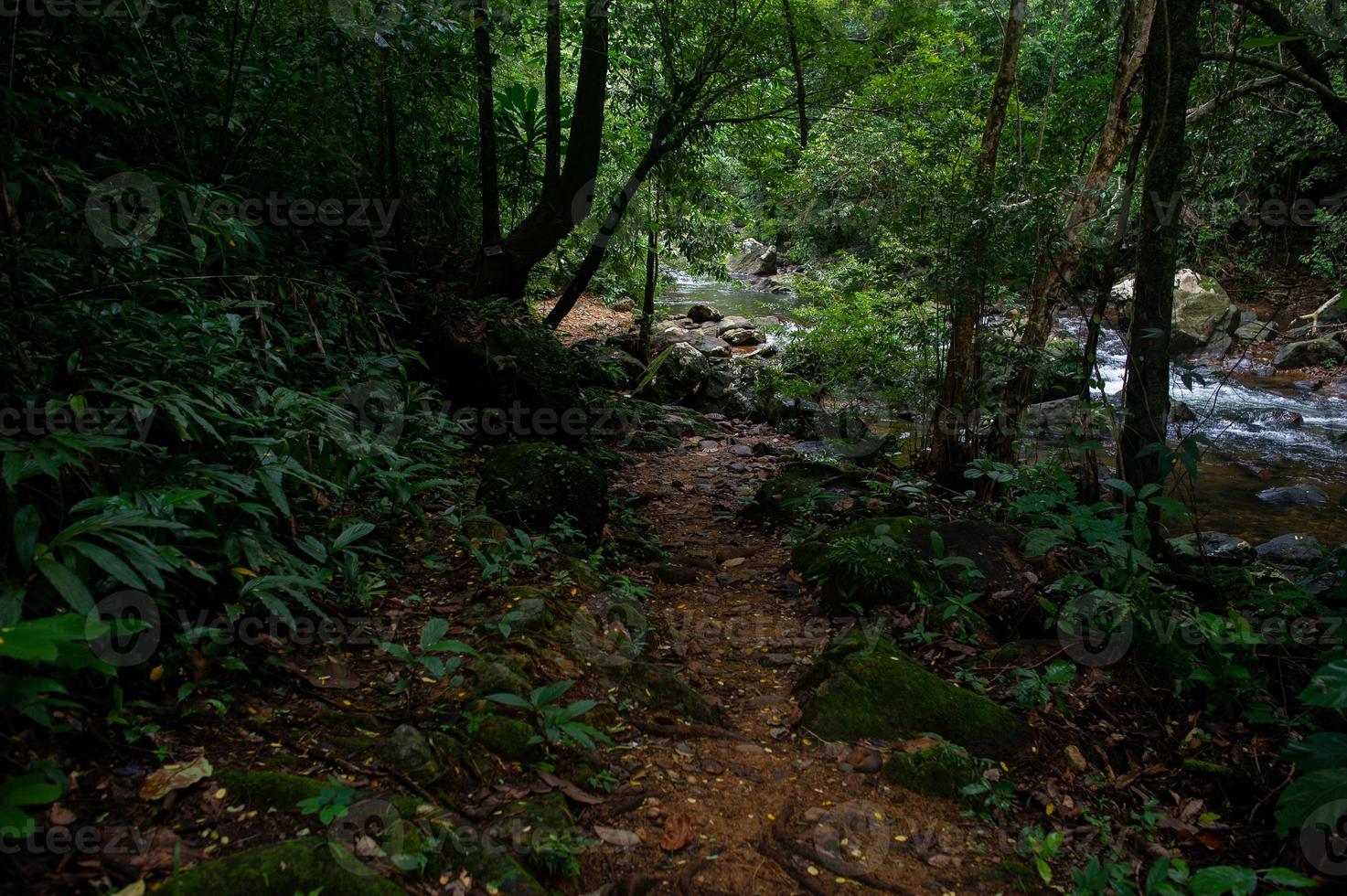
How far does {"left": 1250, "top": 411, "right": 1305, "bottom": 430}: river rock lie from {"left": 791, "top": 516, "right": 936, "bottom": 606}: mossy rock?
8.92 m

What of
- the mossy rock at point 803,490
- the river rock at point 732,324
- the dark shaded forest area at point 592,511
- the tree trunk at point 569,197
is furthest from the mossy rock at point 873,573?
Answer: the river rock at point 732,324

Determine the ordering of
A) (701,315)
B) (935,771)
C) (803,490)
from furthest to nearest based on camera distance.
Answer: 1. (701,315)
2. (803,490)
3. (935,771)

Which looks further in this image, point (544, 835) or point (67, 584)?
point (544, 835)

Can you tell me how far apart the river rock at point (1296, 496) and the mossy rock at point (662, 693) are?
26.1 ft

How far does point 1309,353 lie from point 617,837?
621 inches

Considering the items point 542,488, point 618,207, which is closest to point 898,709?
point 542,488

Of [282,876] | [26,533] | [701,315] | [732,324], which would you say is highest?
[701,315]

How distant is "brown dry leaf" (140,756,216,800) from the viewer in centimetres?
181

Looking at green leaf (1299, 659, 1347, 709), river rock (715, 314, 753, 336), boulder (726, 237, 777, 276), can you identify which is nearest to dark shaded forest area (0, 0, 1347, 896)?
green leaf (1299, 659, 1347, 709)

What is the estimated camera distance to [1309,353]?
1309 cm

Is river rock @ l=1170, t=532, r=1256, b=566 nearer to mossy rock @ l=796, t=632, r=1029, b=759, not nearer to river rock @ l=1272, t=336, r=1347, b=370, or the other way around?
mossy rock @ l=796, t=632, r=1029, b=759

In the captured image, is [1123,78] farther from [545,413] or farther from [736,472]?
[545,413]

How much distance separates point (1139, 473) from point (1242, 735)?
152 cm

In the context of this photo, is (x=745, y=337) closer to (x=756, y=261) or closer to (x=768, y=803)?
(x=756, y=261)
